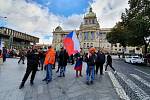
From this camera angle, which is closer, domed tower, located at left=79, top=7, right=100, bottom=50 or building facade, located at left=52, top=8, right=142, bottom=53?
building facade, located at left=52, top=8, right=142, bottom=53

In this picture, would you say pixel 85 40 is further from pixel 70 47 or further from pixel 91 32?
pixel 70 47

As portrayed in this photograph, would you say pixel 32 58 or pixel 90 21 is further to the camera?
pixel 90 21

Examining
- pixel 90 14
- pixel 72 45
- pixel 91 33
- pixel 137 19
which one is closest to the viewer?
pixel 72 45

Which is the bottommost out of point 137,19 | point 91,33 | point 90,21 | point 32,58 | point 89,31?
point 32,58

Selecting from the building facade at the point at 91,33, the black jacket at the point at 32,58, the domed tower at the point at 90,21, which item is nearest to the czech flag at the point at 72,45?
the black jacket at the point at 32,58

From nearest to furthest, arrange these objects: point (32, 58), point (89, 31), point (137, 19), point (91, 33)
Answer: point (32, 58)
point (137, 19)
point (89, 31)
point (91, 33)

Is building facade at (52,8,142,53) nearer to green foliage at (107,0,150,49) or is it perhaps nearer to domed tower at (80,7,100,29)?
domed tower at (80,7,100,29)

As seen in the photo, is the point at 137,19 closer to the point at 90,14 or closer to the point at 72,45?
the point at 72,45

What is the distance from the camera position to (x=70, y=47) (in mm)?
14133

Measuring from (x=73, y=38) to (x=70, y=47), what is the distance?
54 cm

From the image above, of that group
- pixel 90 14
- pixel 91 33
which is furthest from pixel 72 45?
pixel 90 14

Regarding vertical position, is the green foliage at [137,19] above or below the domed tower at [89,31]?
below

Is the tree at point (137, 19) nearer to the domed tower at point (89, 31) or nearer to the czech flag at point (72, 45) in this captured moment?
A: the czech flag at point (72, 45)

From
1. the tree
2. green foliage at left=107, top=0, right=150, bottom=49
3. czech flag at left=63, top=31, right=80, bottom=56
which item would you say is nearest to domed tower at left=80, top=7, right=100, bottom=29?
green foliage at left=107, top=0, right=150, bottom=49
